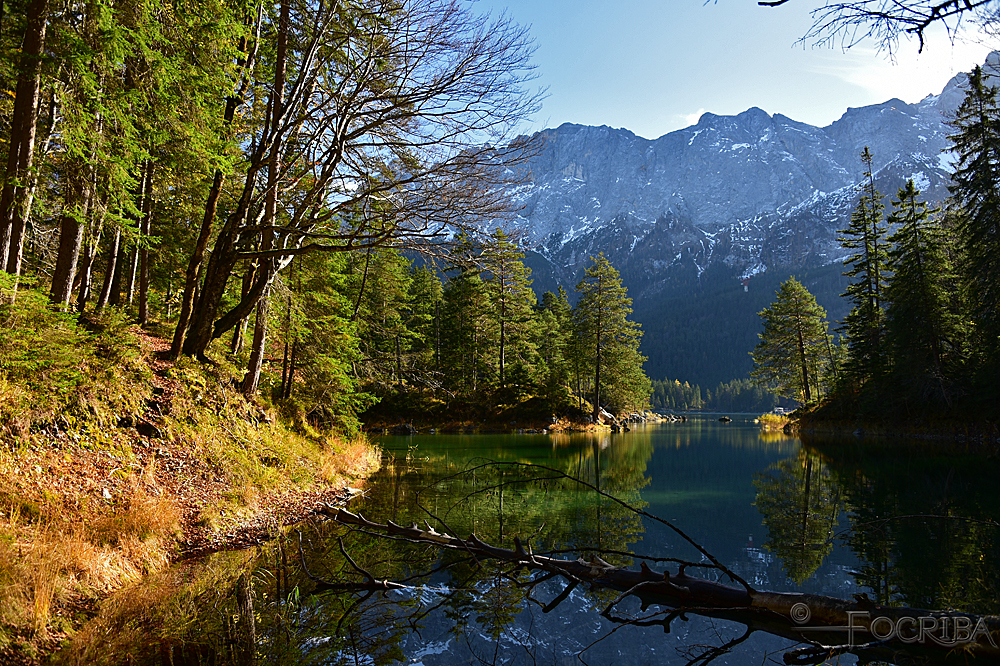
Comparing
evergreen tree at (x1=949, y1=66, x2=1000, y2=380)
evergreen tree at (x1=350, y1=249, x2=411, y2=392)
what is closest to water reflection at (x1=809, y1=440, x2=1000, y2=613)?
evergreen tree at (x1=949, y1=66, x2=1000, y2=380)

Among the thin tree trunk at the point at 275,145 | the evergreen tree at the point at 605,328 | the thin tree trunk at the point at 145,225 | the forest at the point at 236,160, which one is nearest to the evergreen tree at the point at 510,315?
the evergreen tree at the point at 605,328

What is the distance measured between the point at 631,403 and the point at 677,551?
116 feet

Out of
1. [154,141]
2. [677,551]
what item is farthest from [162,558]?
[677,551]

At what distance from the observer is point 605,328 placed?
37.5 m

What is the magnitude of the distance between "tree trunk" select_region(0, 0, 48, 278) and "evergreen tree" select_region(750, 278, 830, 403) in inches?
1617

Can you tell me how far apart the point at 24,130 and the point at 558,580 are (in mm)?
7686

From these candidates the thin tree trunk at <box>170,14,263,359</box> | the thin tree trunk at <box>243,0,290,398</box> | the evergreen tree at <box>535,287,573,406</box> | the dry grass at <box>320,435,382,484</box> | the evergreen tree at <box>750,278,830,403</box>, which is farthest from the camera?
the evergreen tree at <box>750,278,830,403</box>

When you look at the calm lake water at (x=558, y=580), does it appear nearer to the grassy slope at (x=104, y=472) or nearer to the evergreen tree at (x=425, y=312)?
the grassy slope at (x=104, y=472)

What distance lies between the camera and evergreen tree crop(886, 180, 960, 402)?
74.9 feet

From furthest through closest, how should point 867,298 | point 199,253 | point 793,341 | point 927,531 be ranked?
point 793,341 → point 867,298 → point 199,253 → point 927,531

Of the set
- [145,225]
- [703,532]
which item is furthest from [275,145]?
[703,532]

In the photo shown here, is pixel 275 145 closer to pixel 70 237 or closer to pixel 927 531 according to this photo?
pixel 70 237

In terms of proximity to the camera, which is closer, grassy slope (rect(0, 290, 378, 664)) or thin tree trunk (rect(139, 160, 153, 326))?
grassy slope (rect(0, 290, 378, 664))

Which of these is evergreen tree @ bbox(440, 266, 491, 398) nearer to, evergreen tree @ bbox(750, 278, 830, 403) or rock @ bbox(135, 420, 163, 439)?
evergreen tree @ bbox(750, 278, 830, 403)
